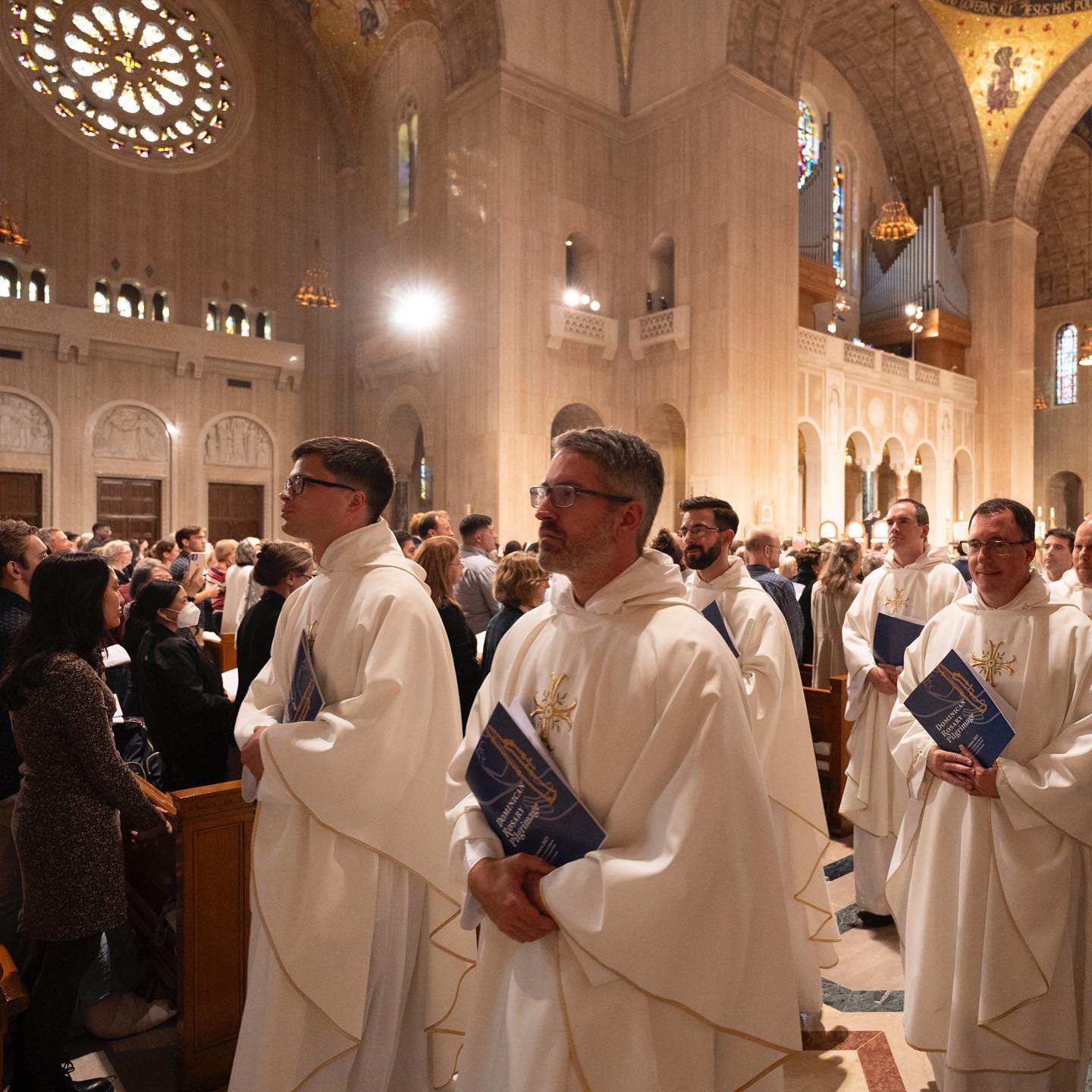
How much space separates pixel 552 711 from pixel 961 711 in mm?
1463

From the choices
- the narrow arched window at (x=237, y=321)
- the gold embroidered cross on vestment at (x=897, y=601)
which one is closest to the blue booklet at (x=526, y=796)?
the gold embroidered cross on vestment at (x=897, y=601)

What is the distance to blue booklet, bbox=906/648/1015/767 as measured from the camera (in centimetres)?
251

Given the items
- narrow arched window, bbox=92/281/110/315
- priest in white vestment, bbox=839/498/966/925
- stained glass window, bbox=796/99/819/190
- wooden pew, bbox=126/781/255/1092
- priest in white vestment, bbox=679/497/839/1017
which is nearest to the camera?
wooden pew, bbox=126/781/255/1092

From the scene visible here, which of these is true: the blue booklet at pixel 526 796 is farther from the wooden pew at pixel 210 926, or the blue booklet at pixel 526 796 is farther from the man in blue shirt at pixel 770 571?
the man in blue shirt at pixel 770 571

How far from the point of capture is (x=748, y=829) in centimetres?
159

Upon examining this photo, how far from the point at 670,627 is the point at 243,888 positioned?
2.10 metres

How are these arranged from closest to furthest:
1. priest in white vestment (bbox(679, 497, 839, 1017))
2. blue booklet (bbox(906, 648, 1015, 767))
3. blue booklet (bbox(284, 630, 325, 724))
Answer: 1. blue booklet (bbox(284, 630, 325, 724))
2. blue booklet (bbox(906, 648, 1015, 767))
3. priest in white vestment (bbox(679, 497, 839, 1017))

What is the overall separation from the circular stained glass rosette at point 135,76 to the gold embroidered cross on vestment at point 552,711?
18948 millimetres

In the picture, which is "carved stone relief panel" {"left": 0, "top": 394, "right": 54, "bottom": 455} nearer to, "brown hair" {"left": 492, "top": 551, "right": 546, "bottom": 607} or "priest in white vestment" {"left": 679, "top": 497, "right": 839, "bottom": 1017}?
"brown hair" {"left": 492, "top": 551, "right": 546, "bottom": 607}

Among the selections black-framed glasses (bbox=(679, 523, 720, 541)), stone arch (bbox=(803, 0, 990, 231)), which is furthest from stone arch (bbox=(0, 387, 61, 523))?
stone arch (bbox=(803, 0, 990, 231))

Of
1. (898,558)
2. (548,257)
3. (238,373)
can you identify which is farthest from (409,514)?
(898,558)

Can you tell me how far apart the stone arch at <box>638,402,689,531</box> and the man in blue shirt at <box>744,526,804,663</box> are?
10.9 metres

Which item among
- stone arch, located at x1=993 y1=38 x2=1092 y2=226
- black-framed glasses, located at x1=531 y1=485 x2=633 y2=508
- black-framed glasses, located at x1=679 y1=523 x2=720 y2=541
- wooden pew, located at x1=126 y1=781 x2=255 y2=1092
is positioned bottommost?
wooden pew, located at x1=126 y1=781 x2=255 y2=1092

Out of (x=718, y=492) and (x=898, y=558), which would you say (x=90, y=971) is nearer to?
(x=898, y=558)
